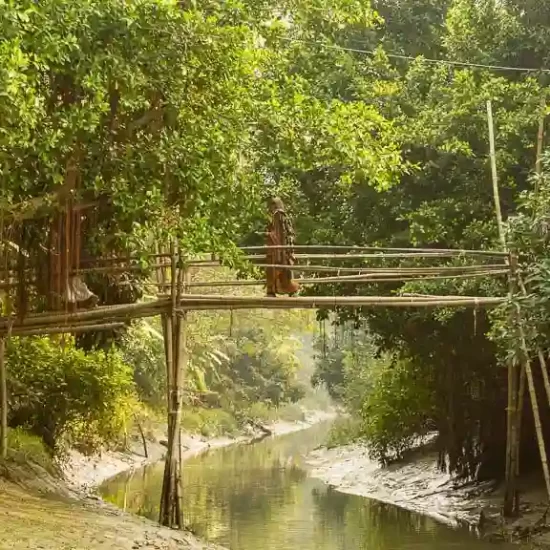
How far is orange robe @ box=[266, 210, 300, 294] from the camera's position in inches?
337

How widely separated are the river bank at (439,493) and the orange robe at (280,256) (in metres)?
4.27

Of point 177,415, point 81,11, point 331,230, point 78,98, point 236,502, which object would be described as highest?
point 81,11

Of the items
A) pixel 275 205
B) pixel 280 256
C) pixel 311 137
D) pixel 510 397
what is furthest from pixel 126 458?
pixel 311 137

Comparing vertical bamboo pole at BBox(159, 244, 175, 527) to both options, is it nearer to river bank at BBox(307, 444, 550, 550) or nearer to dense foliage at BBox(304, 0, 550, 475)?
dense foliage at BBox(304, 0, 550, 475)

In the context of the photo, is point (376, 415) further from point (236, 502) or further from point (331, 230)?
point (331, 230)

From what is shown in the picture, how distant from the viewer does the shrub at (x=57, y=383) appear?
12.2 m

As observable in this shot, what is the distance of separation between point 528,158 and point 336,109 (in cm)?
465

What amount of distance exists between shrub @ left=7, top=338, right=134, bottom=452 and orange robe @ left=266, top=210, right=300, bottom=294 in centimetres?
443

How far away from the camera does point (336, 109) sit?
7.60 meters

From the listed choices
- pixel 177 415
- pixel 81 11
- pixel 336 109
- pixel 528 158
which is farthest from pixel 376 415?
pixel 81 11

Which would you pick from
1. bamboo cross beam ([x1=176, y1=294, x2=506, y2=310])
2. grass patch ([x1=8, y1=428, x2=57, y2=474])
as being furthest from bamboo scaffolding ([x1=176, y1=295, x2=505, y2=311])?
grass patch ([x1=8, y1=428, x2=57, y2=474])

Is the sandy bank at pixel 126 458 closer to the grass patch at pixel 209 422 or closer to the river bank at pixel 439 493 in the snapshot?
the grass patch at pixel 209 422

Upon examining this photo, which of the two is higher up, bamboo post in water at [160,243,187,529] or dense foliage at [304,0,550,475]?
dense foliage at [304,0,550,475]

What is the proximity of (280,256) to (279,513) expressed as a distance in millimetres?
6427
